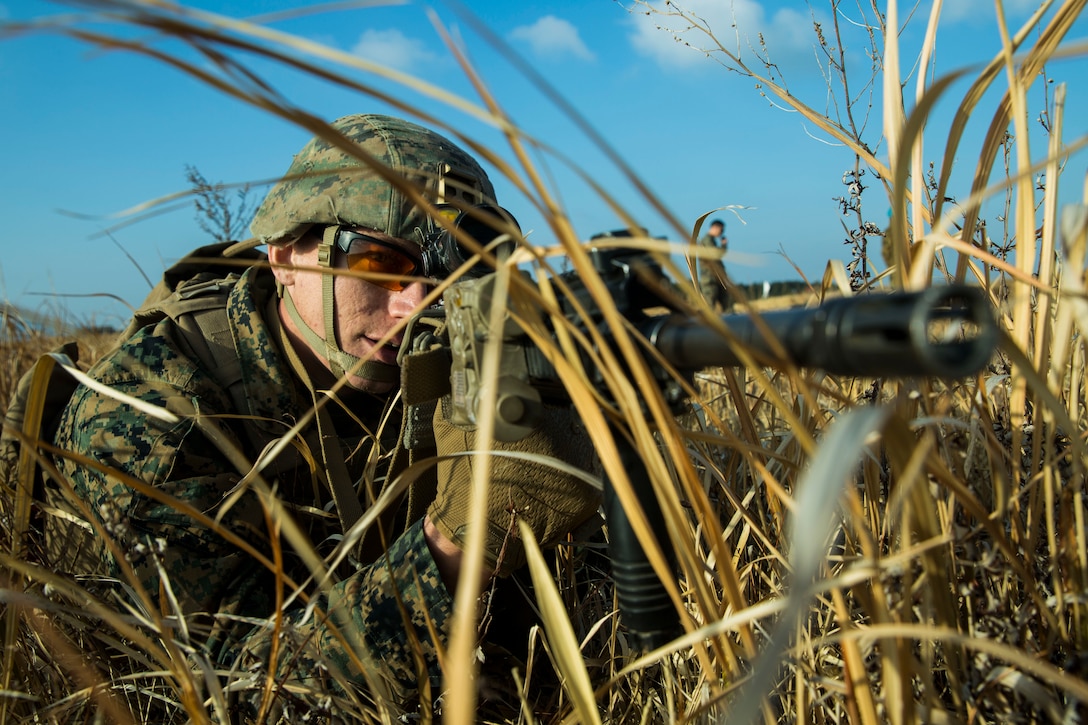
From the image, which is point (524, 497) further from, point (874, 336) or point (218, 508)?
point (874, 336)

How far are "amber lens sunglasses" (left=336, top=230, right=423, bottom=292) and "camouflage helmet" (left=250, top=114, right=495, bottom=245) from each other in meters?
0.05

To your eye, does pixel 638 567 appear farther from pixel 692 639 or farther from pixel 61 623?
pixel 61 623

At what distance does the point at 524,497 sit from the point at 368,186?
4.05 feet

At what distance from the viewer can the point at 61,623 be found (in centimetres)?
175

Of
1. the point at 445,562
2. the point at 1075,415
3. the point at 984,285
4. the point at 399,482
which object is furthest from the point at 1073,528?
the point at 445,562

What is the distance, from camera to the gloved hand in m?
1.65

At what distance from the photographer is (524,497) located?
166cm

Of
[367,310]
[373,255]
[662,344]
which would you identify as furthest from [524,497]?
[373,255]

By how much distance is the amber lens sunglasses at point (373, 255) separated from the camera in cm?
234

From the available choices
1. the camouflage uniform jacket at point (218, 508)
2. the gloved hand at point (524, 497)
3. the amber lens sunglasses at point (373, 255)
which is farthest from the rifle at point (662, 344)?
the amber lens sunglasses at point (373, 255)

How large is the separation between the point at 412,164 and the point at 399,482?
1.74 metres

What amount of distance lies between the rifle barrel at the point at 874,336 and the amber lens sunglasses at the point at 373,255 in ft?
5.56

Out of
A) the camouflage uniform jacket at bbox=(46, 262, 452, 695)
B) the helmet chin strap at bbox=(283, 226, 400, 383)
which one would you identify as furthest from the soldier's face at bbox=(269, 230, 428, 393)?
the camouflage uniform jacket at bbox=(46, 262, 452, 695)

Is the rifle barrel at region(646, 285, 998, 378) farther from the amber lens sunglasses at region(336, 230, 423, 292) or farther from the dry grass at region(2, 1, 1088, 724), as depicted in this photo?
the amber lens sunglasses at region(336, 230, 423, 292)
